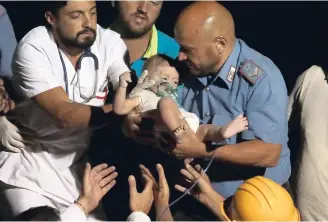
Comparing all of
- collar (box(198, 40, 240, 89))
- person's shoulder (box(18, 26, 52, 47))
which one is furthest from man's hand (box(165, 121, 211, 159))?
person's shoulder (box(18, 26, 52, 47))

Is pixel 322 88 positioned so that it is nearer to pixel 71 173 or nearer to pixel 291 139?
pixel 291 139

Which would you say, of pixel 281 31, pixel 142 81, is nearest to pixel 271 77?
pixel 142 81

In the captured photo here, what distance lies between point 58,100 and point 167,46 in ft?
1.94

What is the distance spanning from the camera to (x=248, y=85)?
3520 mm

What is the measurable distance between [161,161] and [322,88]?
700 mm

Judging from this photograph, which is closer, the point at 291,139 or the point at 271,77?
the point at 271,77

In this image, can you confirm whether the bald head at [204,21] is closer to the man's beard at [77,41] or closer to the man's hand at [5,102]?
the man's beard at [77,41]

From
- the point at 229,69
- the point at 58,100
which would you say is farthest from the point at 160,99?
the point at 58,100

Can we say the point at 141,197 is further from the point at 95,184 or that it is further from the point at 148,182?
the point at 95,184

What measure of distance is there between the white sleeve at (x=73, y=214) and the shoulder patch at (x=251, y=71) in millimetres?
785

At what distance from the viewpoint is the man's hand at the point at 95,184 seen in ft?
11.7

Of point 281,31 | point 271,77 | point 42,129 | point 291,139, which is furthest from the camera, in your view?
point 281,31

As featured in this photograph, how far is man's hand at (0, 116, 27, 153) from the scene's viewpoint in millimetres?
3754

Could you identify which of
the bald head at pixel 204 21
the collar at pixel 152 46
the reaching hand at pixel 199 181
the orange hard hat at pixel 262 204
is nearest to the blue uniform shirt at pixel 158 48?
the collar at pixel 152 46
